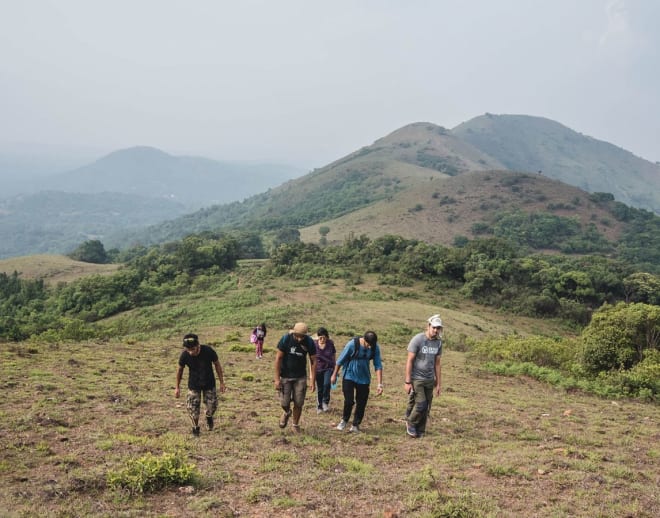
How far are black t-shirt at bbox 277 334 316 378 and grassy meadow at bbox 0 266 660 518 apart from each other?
1.27m

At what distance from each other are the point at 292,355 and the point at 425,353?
2399 mm

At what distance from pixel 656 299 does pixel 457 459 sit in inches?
1922

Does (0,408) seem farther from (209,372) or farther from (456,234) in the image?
(456,234)

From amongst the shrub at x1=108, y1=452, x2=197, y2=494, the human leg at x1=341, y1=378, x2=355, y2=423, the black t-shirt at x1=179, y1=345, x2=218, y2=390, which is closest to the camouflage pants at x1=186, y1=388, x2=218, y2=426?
the black t-shirt at x1=179, y1=345, x2=218, y2=390

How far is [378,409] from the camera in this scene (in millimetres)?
10383

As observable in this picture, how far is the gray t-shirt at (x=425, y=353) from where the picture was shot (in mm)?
7418

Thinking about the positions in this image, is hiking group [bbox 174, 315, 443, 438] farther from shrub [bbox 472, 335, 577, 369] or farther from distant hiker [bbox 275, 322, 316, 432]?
shrub [bbox 472, 335, 577, 369]

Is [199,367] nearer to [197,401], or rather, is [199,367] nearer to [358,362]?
[197,401]

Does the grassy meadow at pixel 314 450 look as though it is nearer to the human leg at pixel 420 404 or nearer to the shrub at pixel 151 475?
the shrub at pixel 151 475

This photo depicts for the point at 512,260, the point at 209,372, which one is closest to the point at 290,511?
the point at 209,372

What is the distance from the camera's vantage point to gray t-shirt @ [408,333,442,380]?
7418mm

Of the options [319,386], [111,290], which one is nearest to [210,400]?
[319,386]

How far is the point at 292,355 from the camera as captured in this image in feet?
24.8

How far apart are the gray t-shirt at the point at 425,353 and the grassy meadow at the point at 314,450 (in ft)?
4.56
